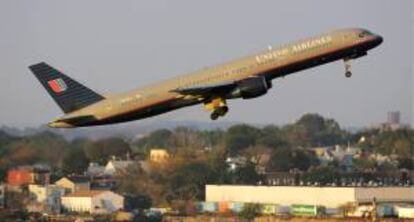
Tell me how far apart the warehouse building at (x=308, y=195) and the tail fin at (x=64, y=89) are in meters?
54.6

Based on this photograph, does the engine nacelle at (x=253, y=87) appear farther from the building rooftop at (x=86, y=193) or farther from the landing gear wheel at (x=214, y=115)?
the building rooftop at (x=86, y=193)

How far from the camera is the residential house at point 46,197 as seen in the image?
511 ft

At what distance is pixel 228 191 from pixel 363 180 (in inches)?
1028

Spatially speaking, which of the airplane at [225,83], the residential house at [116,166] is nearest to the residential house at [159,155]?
the residential house at [116,166]

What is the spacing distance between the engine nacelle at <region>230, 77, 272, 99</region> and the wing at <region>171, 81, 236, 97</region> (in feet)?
3.04

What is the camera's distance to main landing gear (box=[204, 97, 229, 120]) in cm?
9075

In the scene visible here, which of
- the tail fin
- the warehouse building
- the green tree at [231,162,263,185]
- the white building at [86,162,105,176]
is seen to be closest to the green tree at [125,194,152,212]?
the warehouse building

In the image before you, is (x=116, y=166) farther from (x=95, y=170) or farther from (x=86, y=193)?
(x=86, y=193)

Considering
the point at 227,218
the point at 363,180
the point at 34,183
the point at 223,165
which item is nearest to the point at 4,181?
the point at 34,183

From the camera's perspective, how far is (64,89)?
318 ft

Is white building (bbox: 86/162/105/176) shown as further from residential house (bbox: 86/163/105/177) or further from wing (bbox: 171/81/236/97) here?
wing (bbox: 171/81/236/97)

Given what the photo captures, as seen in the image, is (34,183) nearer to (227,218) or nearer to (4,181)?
(4,181)

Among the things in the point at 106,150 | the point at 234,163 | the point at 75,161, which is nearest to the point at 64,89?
the point at 75,161

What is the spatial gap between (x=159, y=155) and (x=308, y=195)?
3979cm
